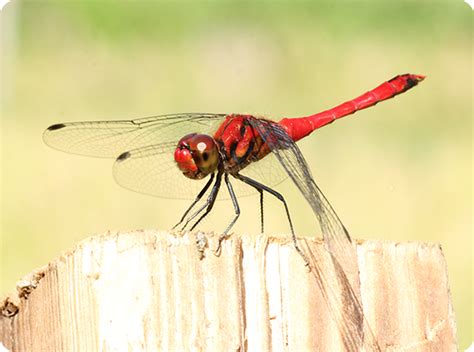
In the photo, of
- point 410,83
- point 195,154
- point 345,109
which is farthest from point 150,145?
point 410,83

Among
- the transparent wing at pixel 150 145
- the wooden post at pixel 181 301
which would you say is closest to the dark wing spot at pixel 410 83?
the transparent wing at pixel 150 145

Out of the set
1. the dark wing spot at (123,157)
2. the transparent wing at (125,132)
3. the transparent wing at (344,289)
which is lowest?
the transparent wing at (344,289)

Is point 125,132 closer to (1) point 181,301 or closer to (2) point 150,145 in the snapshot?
(2) point 150,145

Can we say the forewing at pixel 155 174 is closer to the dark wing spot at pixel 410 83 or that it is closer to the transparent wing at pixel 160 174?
the transparent wing at pixel 160 174

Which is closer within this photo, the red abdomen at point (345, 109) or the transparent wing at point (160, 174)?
the transparent wing at point (160, 174)

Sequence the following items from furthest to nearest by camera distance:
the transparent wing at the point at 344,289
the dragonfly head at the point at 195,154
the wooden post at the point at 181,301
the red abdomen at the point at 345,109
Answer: the red abdomen at the point at 345,109
the dragonfly head at the point at 195,154
the transparent wing at the point at 344,289
the wooden post at the point at 181,301

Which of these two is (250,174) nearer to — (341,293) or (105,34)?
(341,293)

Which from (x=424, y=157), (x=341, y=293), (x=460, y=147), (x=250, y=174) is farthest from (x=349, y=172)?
(x=341, y=293)
